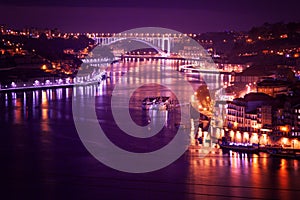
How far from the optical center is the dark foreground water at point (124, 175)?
4297mm

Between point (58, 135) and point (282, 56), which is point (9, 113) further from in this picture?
point (282, 56)

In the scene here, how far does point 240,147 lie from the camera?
17.9 ft

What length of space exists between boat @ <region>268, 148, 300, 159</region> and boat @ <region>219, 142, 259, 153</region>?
167 mm

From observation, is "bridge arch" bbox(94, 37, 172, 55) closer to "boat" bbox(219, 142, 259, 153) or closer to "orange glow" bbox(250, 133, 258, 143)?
"orange glow" bbox(250, 133, 258, 143)

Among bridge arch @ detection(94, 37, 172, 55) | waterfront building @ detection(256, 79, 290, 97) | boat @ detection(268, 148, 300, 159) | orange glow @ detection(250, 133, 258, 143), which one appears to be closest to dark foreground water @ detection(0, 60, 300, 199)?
boat @ detection(268, 148, 300, 159)

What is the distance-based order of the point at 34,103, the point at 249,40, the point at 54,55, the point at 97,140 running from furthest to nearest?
the point at 249,40, the point at 54,55, the point at 34,103, the point at 97,140

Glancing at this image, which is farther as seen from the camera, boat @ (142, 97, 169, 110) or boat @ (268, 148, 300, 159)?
boat @ (142, 97, 169, 110)

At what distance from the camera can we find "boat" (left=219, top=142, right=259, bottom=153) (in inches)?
213

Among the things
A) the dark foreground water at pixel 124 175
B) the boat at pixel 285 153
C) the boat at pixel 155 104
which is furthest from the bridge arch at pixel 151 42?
the boat at pixel 285 153

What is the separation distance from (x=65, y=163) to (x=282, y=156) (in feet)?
5.67

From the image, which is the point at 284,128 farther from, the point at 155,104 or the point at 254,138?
the point at 155,104

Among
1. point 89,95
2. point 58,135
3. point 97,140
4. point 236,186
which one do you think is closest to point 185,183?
point 236,186

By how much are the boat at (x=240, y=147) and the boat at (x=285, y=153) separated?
0.17 m

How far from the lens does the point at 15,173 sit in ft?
15.7
